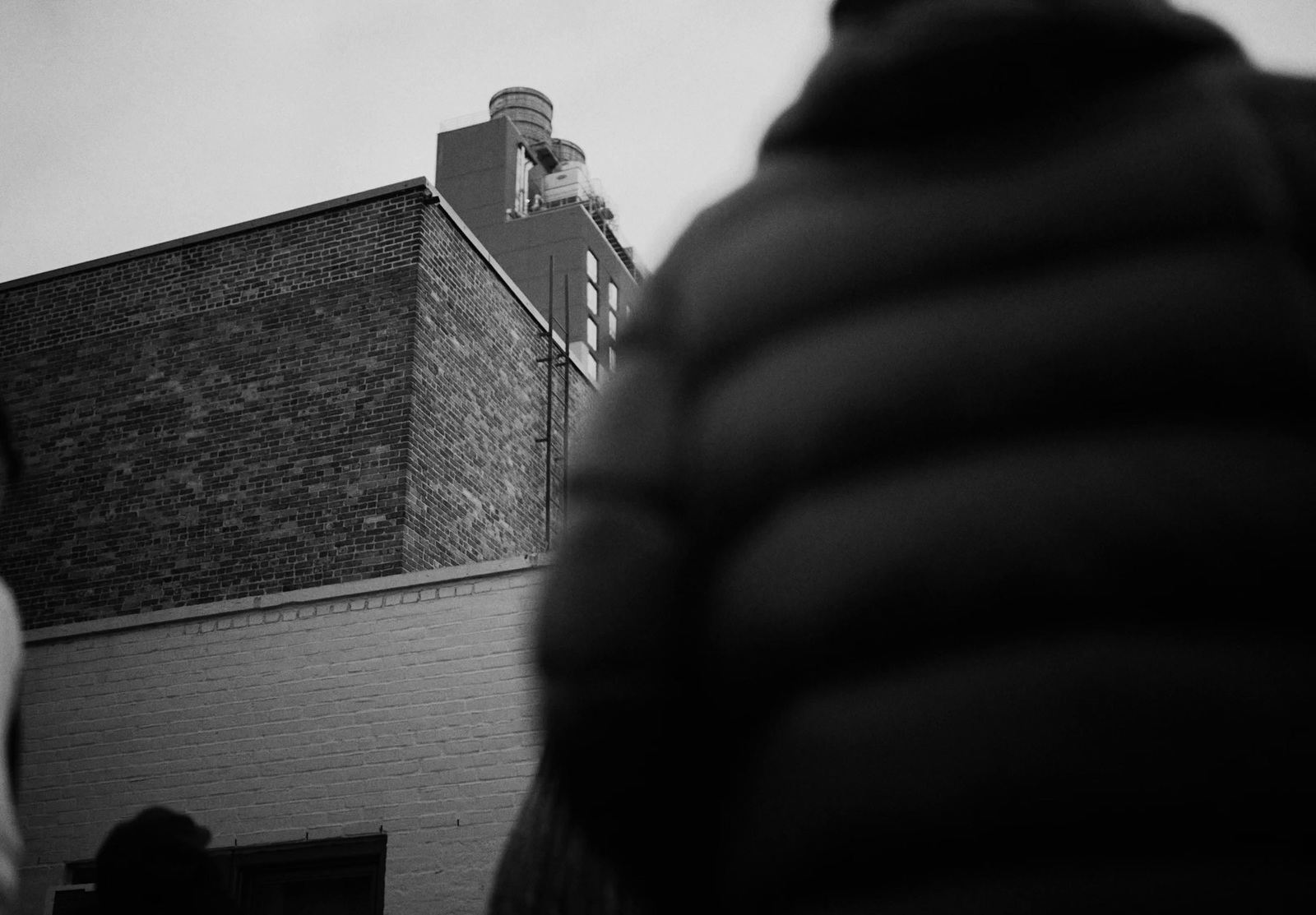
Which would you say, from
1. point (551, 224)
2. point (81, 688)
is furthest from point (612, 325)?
point (81, 688)

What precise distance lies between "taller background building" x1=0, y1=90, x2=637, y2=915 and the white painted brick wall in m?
0.02

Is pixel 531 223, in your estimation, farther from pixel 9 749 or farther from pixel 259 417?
pixel 9 749

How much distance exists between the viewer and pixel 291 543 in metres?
12.6

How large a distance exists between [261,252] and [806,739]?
14.4m

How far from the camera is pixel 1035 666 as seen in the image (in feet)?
3.12

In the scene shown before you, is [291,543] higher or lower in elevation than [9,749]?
higher

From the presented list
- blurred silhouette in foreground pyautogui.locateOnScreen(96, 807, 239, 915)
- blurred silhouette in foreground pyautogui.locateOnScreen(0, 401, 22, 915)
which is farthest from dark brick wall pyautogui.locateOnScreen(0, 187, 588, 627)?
blurred silhouette in foreground pyautogui.locateOnScreen(0, 401, 22, 915)

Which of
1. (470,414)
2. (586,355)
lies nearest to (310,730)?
(470,414)

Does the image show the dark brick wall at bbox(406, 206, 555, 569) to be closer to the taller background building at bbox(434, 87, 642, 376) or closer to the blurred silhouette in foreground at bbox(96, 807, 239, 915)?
the blurred silhouette in foreground at bbox(96, 807, 239, 915)

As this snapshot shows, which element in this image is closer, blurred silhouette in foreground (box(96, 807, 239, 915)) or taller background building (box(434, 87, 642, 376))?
blurred silhouette in foreground (box(96, 807, 239, 915))

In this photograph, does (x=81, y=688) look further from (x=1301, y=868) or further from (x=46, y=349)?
(x=1301, y=868)

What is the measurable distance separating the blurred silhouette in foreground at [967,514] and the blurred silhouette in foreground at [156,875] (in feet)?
9.99

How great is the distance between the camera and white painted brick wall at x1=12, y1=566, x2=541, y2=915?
868cm

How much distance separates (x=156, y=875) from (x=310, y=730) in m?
5.75
